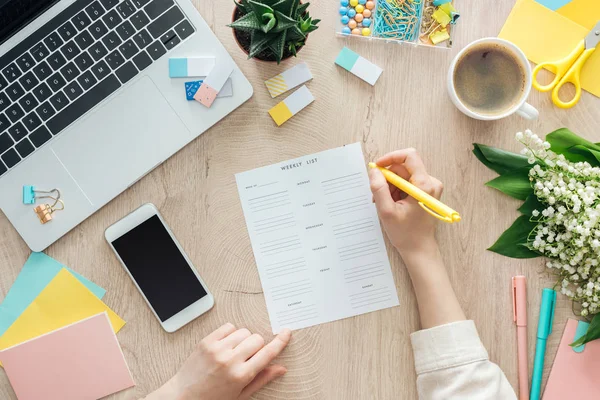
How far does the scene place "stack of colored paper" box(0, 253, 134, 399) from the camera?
0.87 metres

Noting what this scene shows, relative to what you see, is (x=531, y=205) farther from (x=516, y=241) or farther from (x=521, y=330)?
(x=521, y=330)

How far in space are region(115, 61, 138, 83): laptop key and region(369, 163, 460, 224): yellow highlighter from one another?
1.45 ft

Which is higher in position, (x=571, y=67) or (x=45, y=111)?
(x=45, y=111)

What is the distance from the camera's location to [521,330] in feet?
2.86

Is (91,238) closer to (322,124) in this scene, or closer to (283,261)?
(283,261)

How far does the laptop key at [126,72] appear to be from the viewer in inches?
32.8

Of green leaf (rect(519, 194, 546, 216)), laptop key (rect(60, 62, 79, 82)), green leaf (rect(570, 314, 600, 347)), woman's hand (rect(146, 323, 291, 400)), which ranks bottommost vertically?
green leaf (rect(570, 314, 600, 347))

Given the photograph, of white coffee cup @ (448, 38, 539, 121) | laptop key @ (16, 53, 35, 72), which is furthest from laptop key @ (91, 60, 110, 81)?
white coffee cup @ (448, 38, 539, 121)

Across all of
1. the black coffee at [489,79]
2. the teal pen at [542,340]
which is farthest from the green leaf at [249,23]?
the teal pen at [542,340]

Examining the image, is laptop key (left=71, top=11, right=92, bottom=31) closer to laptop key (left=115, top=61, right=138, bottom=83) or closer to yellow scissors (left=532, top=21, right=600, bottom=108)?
laptop key (left=115, top=61, right=138, bottom=83)

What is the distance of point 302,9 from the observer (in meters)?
0.74

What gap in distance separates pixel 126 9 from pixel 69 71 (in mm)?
145

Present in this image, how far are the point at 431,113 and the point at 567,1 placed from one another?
310 mm

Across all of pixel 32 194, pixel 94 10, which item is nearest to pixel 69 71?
pixel 94 10
